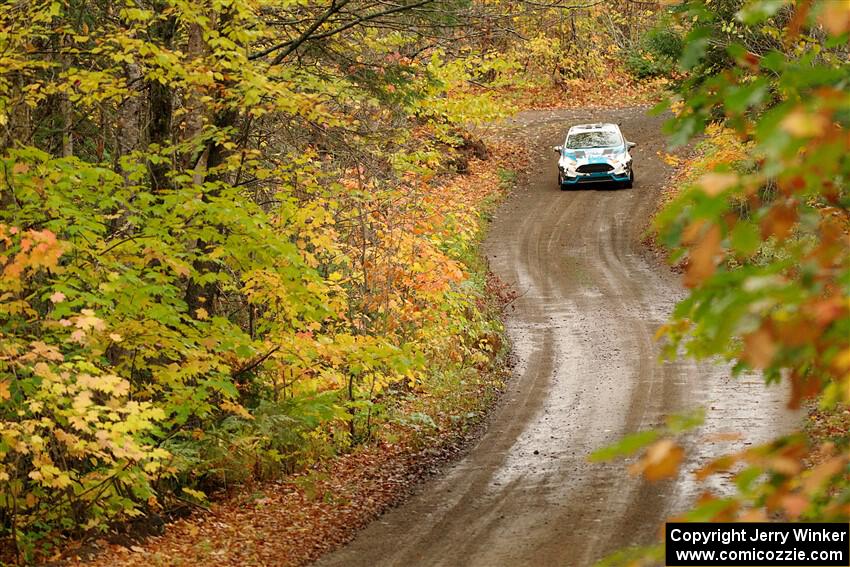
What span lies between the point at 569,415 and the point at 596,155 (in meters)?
17.9

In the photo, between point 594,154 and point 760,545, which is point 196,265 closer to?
point 760,545

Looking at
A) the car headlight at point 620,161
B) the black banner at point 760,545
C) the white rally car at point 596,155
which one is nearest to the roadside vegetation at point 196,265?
the black banner at point 760,545

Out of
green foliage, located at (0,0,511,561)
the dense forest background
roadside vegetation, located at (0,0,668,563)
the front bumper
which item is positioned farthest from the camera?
the front bumper

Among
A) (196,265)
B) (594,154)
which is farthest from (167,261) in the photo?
(594,154)

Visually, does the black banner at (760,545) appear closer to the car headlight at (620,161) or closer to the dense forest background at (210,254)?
the dense forest background at (210,254)

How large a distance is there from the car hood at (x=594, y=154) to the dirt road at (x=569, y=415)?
2.23 meters

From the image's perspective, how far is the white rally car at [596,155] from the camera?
30812 mm

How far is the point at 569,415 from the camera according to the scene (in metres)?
14.8

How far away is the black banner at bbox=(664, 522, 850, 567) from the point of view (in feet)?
15.0

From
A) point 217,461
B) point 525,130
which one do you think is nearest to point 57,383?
point 217,461

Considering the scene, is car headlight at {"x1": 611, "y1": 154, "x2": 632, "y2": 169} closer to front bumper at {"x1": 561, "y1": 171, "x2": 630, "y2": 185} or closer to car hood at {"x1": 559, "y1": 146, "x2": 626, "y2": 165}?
car hood at {"x1": 559, "y1": 146, "x2": 626, "y2": 165}

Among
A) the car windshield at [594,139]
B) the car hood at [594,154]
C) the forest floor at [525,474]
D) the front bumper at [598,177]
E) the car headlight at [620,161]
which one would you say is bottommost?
the forest floor at [525,474]

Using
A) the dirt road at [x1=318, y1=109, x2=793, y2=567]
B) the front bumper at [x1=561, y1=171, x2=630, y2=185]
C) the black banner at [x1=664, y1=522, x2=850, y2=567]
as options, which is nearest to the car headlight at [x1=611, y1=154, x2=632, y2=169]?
the front bumper at [x1=561, y1=171, x2=630, y2=185]

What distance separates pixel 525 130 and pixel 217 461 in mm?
30918
